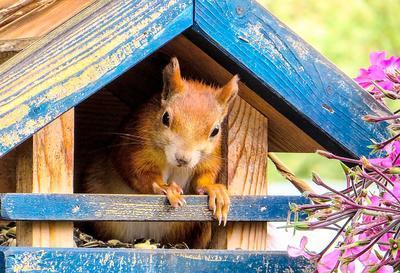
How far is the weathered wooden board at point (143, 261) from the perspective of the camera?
101 inches

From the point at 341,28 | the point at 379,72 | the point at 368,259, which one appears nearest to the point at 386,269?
the point at 368,259

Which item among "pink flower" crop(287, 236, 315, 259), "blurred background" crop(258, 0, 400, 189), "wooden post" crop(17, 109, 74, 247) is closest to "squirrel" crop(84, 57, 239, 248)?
"wooden post" crop(17, 109, 74, 247)

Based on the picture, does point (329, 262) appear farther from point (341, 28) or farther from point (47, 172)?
point (341, 28)

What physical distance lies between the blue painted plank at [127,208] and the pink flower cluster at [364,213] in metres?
0.38

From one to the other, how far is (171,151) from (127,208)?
0.42m

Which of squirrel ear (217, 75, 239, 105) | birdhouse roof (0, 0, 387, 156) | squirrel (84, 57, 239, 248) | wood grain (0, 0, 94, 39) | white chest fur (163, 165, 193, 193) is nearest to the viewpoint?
birdhouse roof (0, 0, 387, 156)

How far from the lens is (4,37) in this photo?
285 cm

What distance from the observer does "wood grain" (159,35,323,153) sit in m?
3.04

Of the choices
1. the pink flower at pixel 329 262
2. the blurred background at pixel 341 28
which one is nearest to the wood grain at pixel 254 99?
the pink flower at pixel 329 262

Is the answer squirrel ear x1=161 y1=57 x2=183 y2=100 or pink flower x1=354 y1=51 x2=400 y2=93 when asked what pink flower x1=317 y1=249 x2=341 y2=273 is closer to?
pink flower x1=354 y1=51 x2=400 y2=93

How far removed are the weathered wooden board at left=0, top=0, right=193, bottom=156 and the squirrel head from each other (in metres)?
0.43

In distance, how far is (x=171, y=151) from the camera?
3135 mm

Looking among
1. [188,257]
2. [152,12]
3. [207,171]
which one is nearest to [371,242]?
[188,257]

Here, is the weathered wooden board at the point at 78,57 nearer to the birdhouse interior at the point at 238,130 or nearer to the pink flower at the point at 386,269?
the birdhouse interior at the point at 238,130
